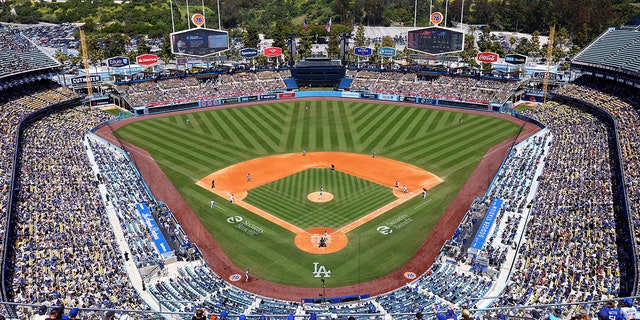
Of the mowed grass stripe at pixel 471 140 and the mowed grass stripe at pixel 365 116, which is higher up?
the mowed grass stripe at pixel 365 116

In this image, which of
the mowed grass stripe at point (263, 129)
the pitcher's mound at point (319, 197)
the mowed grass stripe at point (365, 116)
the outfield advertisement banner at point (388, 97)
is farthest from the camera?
the outfield advertisement banner at point (388, 97)

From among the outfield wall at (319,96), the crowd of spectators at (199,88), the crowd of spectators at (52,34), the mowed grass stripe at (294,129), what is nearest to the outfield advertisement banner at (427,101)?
the outfield wall at (319,96)

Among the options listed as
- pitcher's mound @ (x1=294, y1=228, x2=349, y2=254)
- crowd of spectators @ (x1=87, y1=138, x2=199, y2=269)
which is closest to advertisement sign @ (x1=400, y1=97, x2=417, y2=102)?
crowd of spectators @ (x1=87, y1=138, x2=199, y2=269)

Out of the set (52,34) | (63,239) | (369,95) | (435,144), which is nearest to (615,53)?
(435,144)

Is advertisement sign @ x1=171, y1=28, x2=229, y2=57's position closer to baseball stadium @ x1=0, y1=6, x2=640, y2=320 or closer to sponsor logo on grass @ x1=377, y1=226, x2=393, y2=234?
baseball stadium @ x1=0, y1=6, x2=640, y2=320

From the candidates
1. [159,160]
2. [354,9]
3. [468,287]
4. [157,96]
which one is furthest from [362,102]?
[354,9]

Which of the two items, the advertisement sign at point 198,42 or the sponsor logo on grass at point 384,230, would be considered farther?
the advertisement sign at point 198,42

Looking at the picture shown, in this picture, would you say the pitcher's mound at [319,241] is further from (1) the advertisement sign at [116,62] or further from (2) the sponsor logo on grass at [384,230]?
(1) the advertisement sign at [116,62]
